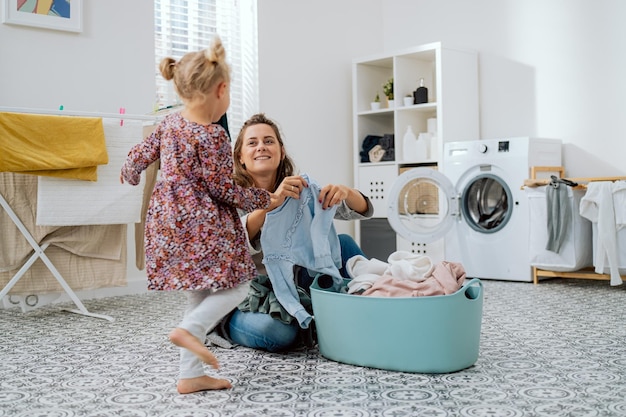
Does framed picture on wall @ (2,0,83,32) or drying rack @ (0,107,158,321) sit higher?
framed picture on wall @ (2,0,83,32)

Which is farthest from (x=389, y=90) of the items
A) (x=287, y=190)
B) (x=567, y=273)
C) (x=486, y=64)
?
(x=287, y=190)

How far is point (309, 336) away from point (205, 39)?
2766mm

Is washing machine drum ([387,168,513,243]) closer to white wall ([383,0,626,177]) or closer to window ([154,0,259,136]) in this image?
white wall ([383,0,626,177])

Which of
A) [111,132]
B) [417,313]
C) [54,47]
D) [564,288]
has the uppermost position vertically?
[54,47]

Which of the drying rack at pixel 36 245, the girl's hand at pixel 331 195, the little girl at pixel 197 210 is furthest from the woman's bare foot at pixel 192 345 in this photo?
the drying rack at pixel 36 245

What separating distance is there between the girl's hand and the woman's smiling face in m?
0.21

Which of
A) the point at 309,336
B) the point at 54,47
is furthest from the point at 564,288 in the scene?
the point at 54,47

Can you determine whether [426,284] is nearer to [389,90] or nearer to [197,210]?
[197,210]

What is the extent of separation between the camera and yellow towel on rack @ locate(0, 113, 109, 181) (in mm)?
2781

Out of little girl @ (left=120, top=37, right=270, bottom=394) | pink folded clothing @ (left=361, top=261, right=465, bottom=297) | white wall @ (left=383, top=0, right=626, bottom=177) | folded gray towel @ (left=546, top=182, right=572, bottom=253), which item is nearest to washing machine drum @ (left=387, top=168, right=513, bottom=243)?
folded gray towel @ (left=546, top=182, right=572, bottom=253)

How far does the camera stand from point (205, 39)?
4.49 meters

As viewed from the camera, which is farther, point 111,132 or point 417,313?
point 111,132

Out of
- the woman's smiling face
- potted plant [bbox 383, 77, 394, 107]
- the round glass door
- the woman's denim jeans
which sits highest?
potted plant [bbox 383, 77, 394, 107]

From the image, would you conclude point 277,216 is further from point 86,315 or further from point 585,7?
point 585,7
